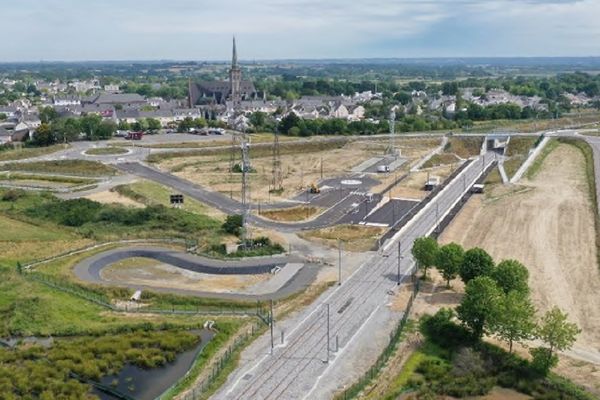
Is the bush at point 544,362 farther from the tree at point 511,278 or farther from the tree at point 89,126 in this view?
the tree at point 89,126

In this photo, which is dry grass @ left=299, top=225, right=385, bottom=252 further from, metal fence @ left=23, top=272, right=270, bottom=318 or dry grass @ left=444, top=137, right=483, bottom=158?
dry grass @ left=444, top=137, right=483, bottom=158

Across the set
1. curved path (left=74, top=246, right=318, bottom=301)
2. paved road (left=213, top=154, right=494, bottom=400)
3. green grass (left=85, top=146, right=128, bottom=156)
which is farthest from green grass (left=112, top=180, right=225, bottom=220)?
green grass (left=85, top=146, right=128, bottom=156)

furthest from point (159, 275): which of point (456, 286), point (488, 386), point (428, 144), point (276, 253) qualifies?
point (428, 144)

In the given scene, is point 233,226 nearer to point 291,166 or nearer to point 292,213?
point 292,213

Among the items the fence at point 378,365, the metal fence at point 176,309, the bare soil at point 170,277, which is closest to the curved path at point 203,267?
the bare soil at point 170,277

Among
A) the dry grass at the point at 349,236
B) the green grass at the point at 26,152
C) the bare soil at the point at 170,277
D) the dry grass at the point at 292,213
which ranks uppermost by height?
the green grass at the point at 26,152

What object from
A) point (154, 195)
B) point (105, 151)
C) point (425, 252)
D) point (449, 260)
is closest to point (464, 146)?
point (154, 195)

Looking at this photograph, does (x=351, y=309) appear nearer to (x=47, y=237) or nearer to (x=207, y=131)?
(x=47, y=237)
